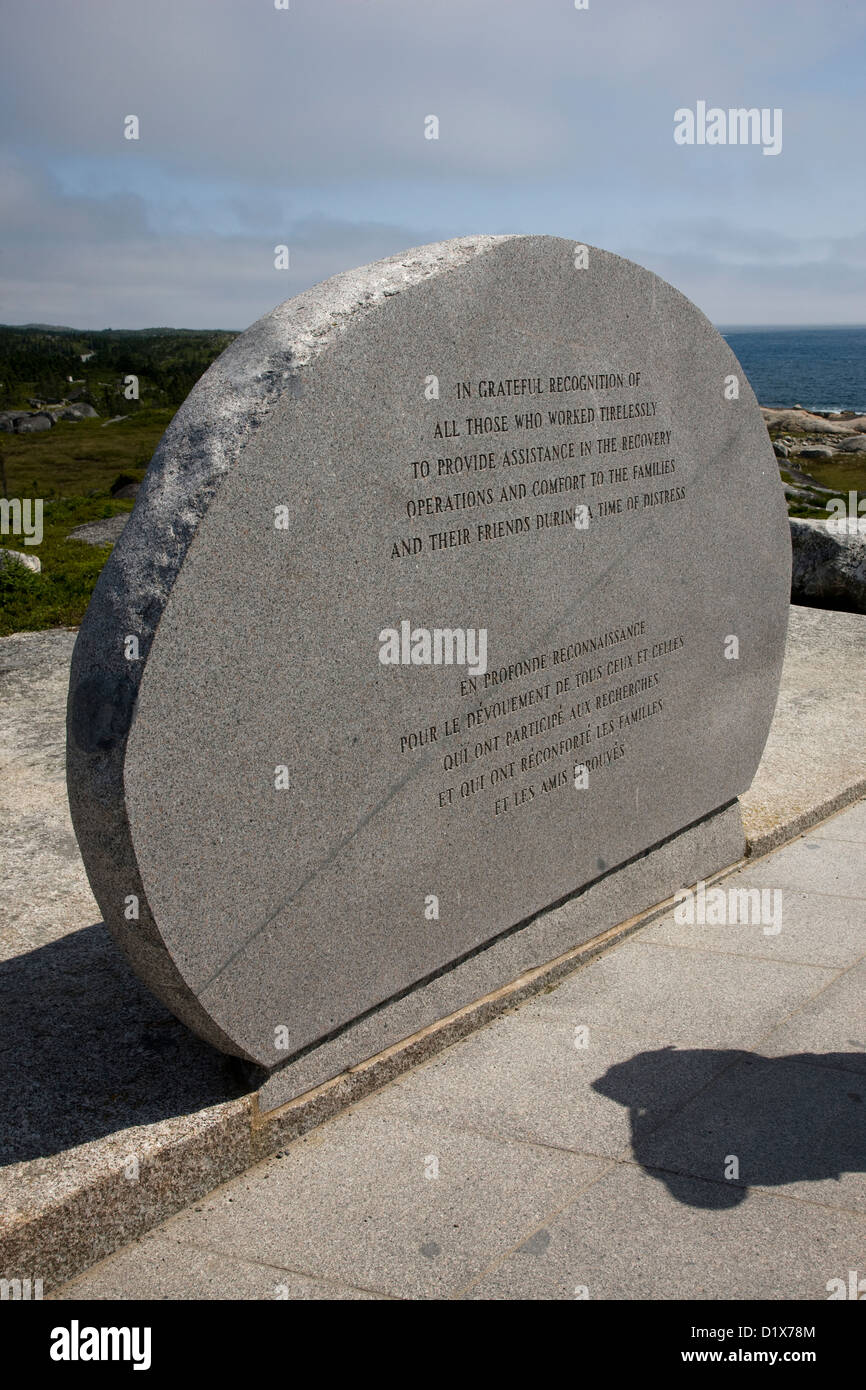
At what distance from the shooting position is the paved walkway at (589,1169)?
3223 mm

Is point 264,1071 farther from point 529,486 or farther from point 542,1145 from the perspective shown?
point 529,486

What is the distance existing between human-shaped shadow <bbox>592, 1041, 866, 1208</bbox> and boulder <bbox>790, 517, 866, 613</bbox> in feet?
25.0

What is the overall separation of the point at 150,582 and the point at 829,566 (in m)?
9.29

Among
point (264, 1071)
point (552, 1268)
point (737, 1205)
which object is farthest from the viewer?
point (264, 1071)

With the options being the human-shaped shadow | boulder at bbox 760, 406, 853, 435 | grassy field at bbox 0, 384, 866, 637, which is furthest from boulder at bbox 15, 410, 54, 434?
boulder at bbox 760, 406, 853, 435

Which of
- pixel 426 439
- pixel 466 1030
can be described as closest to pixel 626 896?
pixel 466 1030

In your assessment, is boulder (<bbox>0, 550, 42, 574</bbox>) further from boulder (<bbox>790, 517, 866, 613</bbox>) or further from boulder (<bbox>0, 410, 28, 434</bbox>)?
boulder (<bbox>0, 410, 28, 434</bbox>)

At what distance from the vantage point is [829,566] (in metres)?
11.3

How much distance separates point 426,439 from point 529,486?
0.62 metres

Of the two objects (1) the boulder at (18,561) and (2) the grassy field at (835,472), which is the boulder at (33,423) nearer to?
(2) the grassy field at (835,472)

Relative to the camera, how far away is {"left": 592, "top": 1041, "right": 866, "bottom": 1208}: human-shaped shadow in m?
3.64

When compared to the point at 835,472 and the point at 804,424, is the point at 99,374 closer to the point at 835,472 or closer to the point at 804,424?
the point at 835,472

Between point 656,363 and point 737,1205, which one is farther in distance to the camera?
point 656,363

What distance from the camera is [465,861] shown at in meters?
4.34
